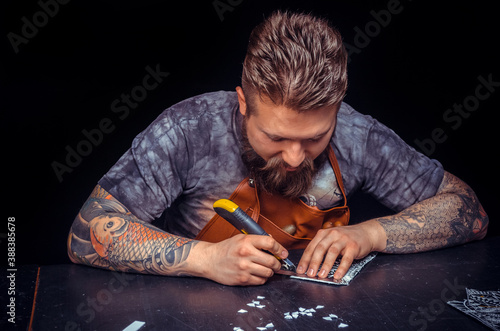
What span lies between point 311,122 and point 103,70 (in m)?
1.54

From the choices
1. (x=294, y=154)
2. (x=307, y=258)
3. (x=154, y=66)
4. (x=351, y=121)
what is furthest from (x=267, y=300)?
(x=154, y=66)

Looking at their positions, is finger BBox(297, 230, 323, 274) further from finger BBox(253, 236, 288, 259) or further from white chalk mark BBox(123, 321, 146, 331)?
white chalk mark BBox(123, 321, 146, 331)

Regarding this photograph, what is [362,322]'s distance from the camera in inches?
57.8

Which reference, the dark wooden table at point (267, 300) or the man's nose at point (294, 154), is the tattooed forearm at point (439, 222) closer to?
the dark wooden table at point (267, 300)

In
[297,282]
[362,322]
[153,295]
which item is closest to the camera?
[362,322]

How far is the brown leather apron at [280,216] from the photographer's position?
2.20 meters

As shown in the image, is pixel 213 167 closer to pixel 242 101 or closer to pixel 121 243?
pixel 242 101

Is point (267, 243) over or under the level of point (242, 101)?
under

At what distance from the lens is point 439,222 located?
2.17 meters

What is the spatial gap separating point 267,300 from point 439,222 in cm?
90

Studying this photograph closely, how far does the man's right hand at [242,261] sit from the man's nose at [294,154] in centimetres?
33

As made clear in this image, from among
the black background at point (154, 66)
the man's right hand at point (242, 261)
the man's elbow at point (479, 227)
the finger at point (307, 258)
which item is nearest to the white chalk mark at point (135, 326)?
the man's right hand at point (242, 261)

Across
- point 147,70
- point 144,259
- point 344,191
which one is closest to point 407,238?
point 344,191

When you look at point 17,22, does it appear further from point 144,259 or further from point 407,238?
point 407,238
